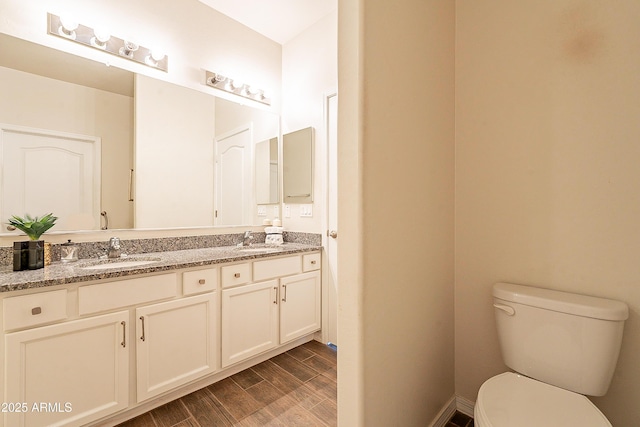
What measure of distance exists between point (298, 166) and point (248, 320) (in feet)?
4.68

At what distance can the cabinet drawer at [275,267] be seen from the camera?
1988 millimetres

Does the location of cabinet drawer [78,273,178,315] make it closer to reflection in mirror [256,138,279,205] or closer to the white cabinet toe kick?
the white cabinet toe kick

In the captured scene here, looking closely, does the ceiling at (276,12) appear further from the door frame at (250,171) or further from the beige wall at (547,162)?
the beige wall at (547,162)

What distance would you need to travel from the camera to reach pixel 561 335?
1.11 meters

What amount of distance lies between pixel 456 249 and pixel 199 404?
174cm

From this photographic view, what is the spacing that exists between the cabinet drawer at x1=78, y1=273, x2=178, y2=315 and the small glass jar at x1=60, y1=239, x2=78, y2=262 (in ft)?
1.64

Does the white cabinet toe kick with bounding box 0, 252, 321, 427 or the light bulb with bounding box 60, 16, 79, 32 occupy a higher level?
the light bulb with bounding box 60, 16, 79, 32

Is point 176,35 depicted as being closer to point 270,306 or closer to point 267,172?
point 267,172

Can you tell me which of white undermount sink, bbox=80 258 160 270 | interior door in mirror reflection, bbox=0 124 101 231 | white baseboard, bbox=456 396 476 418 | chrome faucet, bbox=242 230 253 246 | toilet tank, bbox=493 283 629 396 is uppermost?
interior door in mirror reflection, bbox=0 124 101 231

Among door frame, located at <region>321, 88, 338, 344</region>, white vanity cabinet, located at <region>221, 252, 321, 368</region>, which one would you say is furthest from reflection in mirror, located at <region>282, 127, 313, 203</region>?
white vanity cabinet, located at <region>221, 252, 321, 368</region>

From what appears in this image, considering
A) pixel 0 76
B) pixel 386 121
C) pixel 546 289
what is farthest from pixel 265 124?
pixel 546 289

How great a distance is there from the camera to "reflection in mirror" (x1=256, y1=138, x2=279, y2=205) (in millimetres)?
2695

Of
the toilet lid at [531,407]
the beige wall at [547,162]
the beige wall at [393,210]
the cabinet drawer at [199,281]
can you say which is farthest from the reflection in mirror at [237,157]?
the toilet lid at [531,407]

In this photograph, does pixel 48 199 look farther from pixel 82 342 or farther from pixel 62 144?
pixel 82 342
